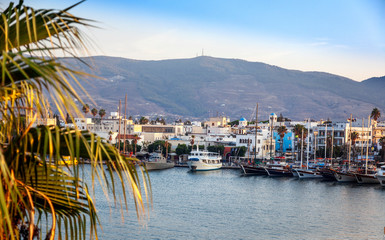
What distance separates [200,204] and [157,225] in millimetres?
13422

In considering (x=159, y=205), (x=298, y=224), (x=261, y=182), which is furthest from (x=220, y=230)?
(x=261, y=182)

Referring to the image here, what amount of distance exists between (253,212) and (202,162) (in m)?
46.2

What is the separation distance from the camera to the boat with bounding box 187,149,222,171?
90.8 meters

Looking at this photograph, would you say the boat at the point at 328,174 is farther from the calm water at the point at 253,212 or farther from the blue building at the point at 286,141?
the blue building at the point at 286,141

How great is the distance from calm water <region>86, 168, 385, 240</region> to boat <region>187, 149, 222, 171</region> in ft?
50.1

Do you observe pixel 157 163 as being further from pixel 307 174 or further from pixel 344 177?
pixel 344 177

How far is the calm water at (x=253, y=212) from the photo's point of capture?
34594 millimetres

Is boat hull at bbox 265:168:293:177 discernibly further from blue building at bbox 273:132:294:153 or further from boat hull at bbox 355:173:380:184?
blue building at bbox 273:132:294:153

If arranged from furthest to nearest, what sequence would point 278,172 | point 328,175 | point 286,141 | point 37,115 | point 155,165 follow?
point 286,141, point 155,165, point 278,172, point 328,175, point 37,115

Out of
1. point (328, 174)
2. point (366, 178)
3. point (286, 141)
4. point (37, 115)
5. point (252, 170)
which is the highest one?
point (37, 115)

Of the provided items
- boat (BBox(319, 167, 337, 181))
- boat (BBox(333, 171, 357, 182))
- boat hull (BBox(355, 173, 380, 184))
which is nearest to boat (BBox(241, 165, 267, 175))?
boat (BBox(319, 167, 337, 181))

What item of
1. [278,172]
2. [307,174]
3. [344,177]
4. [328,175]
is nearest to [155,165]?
[278,172]

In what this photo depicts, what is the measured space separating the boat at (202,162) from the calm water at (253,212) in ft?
50.1

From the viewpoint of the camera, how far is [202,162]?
300ft
